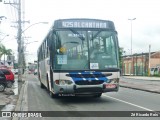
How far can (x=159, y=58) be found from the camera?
3474 inches

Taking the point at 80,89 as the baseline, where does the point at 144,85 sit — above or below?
below

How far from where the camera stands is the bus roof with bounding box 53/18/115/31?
631 inches

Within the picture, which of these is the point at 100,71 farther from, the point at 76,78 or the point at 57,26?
the point at 57,26

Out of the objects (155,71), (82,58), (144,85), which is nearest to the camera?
(82,58)

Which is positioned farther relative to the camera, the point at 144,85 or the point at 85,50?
the point at 144,85

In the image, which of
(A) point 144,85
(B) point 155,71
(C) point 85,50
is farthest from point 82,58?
(B) point 155,71

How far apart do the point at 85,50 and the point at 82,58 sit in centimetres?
38

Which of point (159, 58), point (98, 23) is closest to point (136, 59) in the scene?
point (159, 58)

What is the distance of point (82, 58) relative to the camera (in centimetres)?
1555

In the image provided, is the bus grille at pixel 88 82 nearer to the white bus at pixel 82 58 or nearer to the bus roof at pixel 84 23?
the white bus at pixel 82 58

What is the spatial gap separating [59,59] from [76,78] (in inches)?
42.6

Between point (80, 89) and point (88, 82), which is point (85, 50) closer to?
point (88, 82)

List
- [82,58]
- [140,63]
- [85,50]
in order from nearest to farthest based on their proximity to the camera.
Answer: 1. [82,58]
2. [85,50]
3. [140,63]

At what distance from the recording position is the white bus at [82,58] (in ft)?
50.5
